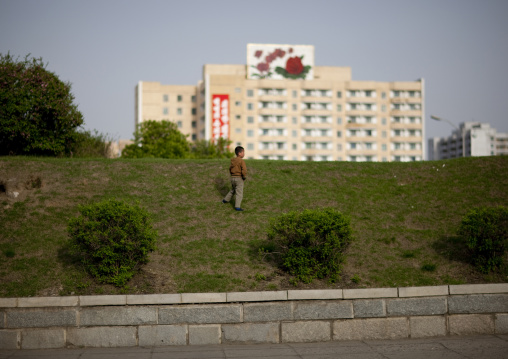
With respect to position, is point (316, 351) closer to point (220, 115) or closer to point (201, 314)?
point (201, 314)

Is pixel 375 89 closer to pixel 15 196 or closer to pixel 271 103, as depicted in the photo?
pixel 271 103

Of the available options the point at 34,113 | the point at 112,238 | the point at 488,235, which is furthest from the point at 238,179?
the point at 34,113

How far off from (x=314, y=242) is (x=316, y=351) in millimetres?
2398

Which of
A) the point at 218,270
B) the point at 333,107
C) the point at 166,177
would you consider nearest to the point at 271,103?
the point at 333,107

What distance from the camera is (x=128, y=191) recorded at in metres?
15.5

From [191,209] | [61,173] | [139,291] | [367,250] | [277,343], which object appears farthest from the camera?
[61,173]

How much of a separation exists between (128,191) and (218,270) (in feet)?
18.8

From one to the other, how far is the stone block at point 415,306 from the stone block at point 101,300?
5028 millimetres

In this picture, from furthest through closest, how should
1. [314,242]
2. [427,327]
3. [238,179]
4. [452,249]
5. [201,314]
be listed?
[238,179], [452,249], [314,242], [427,327], [201,314]

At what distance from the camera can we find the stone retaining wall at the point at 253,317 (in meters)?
8.99

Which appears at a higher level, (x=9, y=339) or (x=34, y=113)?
(x=34, y=113)

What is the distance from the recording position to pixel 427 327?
9695 mm

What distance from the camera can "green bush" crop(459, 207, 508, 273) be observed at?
10930 mm

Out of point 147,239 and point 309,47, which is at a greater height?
point 309,47
